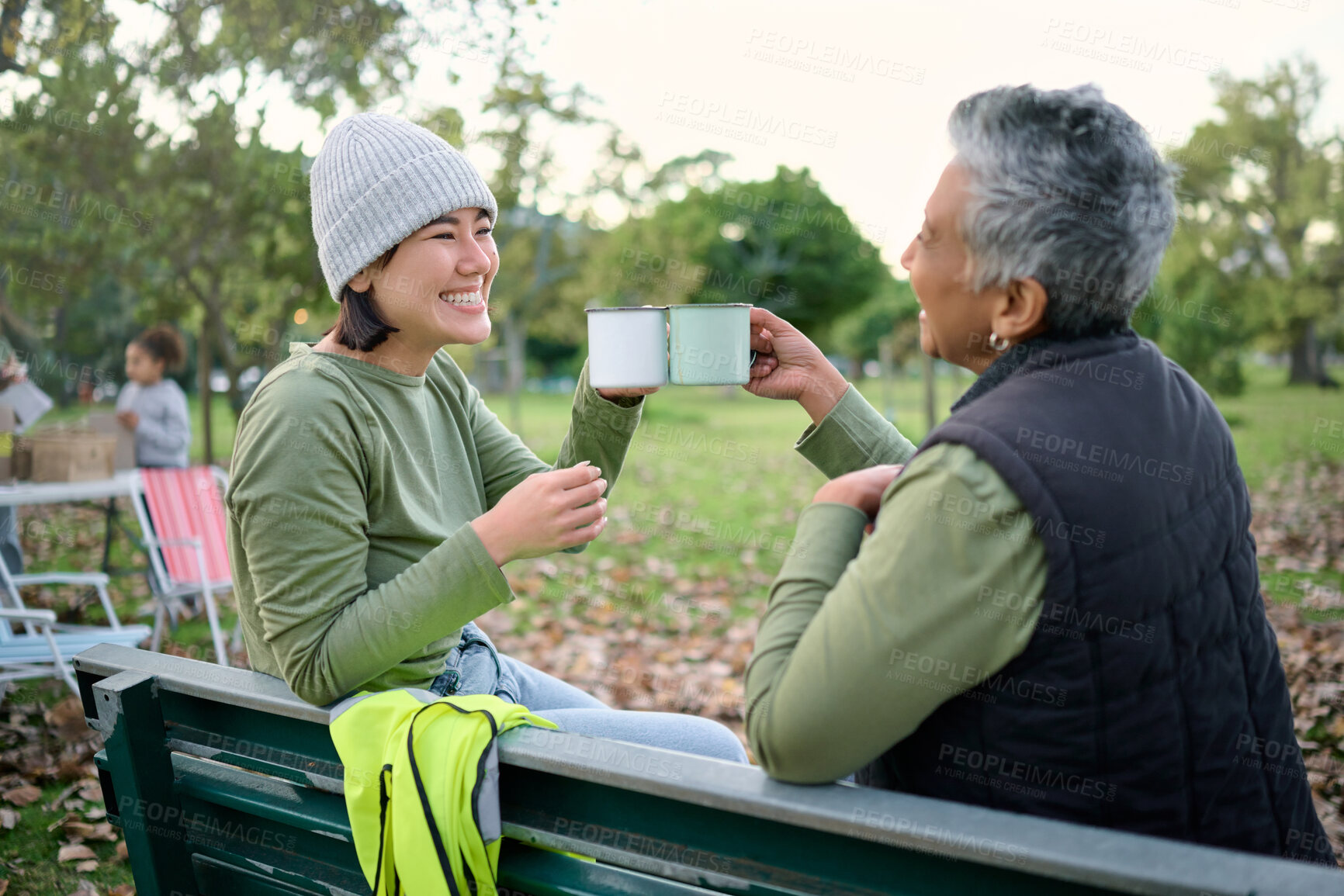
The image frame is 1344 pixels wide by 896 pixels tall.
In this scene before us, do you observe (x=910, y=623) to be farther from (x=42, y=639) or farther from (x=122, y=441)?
(x=122, y=441)

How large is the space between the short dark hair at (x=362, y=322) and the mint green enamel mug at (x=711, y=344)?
0.68 meters

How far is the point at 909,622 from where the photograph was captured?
1232mm

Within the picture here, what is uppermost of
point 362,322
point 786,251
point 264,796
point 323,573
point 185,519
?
point 786,251

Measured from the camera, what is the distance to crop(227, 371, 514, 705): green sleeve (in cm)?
172

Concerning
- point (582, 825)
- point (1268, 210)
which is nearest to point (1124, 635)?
point (582, 825)

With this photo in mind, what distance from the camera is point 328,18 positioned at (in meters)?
8.27

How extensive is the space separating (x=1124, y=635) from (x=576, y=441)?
1.54 m

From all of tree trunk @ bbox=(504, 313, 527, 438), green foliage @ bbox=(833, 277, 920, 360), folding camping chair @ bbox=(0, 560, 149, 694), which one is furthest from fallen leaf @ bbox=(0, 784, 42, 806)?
green foliage @ bbox=(833, 277, 920, 360)

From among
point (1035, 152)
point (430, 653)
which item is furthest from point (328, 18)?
point (1035, 152)

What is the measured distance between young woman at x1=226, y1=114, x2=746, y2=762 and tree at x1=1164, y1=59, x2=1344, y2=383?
116ft

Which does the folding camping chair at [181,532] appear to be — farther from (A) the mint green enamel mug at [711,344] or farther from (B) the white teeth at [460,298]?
(A) the mint green enamel mug at [711,344]

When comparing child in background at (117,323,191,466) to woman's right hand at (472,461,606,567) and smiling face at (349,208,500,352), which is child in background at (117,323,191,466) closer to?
smiling face at (349,208,500,352)

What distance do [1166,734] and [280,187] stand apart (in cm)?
979

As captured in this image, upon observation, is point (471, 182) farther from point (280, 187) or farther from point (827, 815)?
point (280, 187)
